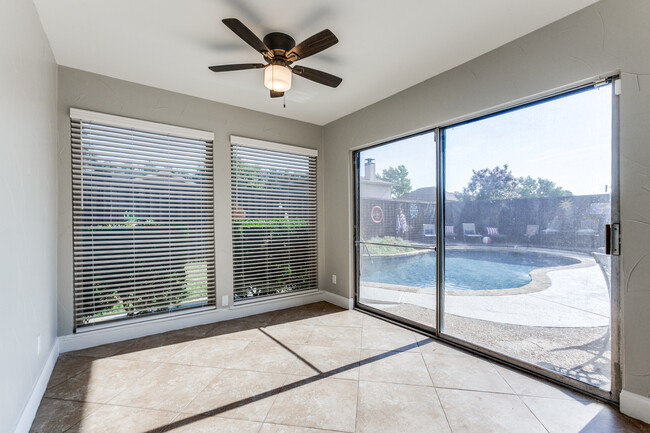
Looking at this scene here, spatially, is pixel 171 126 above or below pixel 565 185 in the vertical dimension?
Result: above

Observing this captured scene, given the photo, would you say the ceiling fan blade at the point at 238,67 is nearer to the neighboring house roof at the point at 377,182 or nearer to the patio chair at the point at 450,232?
the neighboring house roof at the point at 377,182

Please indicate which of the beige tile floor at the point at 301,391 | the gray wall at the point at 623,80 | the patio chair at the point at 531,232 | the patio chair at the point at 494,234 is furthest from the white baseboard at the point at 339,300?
the gray wall at the point at 623,80

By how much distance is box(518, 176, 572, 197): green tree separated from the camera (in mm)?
2189

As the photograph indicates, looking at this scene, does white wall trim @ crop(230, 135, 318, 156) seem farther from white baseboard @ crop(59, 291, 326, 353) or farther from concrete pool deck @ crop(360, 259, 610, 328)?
concrete pool deck @ crop(360, 259, 610, 328)

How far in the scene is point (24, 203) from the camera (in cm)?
179

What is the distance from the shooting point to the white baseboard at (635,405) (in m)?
1.75

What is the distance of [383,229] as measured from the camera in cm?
368

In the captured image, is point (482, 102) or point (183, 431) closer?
point (183, 431)

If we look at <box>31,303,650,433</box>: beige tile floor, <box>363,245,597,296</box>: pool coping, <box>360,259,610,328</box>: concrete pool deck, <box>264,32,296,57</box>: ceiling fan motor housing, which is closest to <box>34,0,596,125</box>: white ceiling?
<box>264,32,296,57</box>: ceiling fan motor housing

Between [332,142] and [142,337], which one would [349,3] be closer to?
[332,142]

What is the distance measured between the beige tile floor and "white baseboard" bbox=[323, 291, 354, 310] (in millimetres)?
983

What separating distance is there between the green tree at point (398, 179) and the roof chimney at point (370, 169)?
20 centimetres

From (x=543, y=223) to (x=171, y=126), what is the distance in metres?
3.76

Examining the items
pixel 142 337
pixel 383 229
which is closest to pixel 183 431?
pixel 142 337
